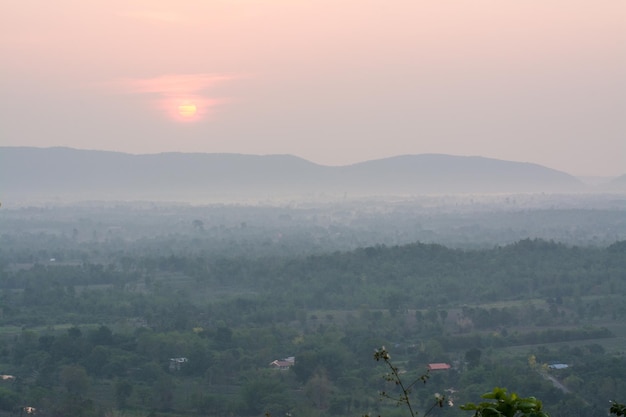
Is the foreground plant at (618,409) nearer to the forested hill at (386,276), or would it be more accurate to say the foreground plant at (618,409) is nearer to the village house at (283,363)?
the village house at (283,363)

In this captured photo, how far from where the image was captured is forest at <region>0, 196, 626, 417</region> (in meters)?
26.1

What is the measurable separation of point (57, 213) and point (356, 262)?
74.5 meters

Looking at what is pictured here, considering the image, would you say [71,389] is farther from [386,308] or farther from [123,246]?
[123,246]

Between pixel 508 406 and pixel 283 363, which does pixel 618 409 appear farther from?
pixel 283 363

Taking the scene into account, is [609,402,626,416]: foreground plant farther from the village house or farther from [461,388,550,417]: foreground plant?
the village house

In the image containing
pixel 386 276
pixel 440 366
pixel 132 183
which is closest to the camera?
pixel 440 366

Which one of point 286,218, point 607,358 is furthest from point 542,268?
point 286,218

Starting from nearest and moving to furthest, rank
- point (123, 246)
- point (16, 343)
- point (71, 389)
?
1. point (71, 389)
2. point (16, 343)
3. point (123, 246)

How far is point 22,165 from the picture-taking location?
601 ft

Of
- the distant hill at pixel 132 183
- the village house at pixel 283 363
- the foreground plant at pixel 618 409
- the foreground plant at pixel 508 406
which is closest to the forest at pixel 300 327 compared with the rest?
the village house at pixel 283 363

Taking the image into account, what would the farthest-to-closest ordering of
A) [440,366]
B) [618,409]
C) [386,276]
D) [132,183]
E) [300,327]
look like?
[132,183], [386,276], [300,327], [440,366], [618,409]

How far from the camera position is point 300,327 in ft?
129

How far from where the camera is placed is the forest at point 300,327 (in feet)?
85.7

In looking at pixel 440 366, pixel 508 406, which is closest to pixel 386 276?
A: pixel 440 366
